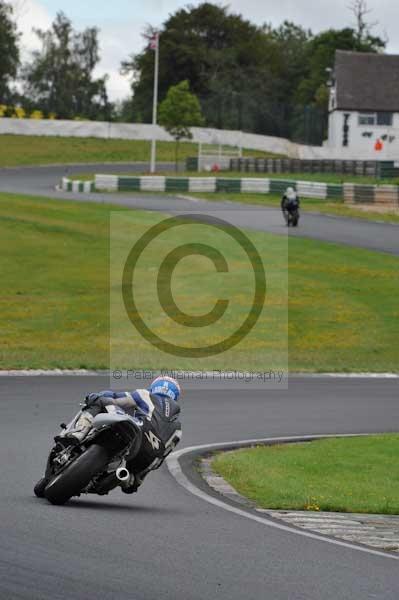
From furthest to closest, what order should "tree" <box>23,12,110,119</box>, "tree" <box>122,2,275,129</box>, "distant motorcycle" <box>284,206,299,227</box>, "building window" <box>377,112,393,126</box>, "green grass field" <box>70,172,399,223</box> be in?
"tree" <box>23,12,110,119</box>, "tree" <box>122,2,275,129</box>, "building window" <box>377,112,393,126</box>, "green grass field" <box>70,172,399,223</box>, "distant motorcycle" <box>284,206,299,227</box>

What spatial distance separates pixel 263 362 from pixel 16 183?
41773 millimetres

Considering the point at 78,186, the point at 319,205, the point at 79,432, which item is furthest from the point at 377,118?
the point at 79,432

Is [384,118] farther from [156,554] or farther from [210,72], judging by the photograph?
[156,554]

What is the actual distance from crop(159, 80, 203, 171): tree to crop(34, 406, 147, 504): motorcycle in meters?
67.2

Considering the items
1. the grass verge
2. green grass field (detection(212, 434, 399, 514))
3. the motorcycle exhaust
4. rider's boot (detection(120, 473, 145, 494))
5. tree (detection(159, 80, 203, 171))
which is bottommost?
green grass field (detection(212, 434, 399, 514))

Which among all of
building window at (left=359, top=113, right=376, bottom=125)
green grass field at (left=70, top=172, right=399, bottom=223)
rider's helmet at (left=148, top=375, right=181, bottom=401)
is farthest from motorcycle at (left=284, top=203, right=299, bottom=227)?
building window at (left=359, top=113, right=376, bottom=125)

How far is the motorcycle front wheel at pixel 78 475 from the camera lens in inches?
371

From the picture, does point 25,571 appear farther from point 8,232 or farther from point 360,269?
point 8,232

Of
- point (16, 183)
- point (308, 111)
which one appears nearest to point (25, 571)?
point (16, 183)

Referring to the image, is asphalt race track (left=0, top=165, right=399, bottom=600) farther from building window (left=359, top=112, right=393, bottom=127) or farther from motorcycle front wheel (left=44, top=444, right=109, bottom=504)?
building window (left=359, top=112, right=393, bottom=127)

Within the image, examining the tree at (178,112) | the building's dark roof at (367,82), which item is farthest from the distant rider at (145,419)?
the building's dark roof at (367,82)

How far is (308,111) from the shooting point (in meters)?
90.8

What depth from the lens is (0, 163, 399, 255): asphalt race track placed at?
4109cm

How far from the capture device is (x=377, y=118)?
9006 centimetres
